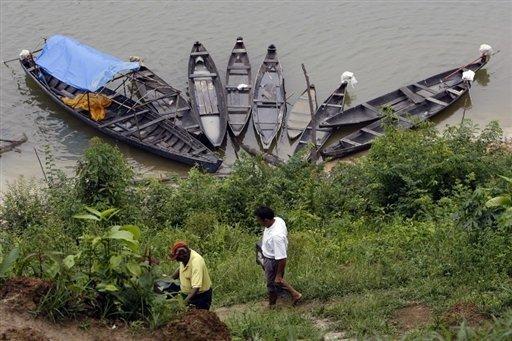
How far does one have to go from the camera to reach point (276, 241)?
7.27 meters

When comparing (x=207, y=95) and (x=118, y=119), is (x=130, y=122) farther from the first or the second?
(x=207, y=95)

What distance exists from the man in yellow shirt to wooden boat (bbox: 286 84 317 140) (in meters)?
10.1

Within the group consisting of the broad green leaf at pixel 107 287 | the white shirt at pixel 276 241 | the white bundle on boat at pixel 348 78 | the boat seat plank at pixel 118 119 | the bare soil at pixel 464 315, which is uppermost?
the white bundle on boat at pixel 348 78

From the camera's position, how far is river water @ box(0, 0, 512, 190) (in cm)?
1794

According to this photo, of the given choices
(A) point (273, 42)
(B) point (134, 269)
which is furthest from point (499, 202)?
(A) point (273, 42)

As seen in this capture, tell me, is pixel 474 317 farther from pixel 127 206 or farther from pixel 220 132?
pixel 220 132

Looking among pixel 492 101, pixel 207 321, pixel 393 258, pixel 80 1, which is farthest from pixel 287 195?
pixel 80 1

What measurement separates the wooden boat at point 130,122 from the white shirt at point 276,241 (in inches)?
316

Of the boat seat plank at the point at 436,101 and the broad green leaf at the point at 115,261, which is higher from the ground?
the broad green leaf at the point at 115,261

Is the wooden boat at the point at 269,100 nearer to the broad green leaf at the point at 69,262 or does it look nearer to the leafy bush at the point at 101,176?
the leafy bush at the point at 101,176

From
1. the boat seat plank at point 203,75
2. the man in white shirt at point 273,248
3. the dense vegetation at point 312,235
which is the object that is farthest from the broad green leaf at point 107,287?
the boat seat plank at point 203,75

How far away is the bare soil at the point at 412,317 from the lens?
268 inches

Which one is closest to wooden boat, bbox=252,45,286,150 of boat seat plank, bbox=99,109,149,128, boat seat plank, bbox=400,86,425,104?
boat seat plank, bbox=99,109,149,128

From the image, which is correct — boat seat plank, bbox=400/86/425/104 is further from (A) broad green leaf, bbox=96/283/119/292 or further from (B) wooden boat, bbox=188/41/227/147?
(A) broad green leaf, bbox=96/283/119/292
